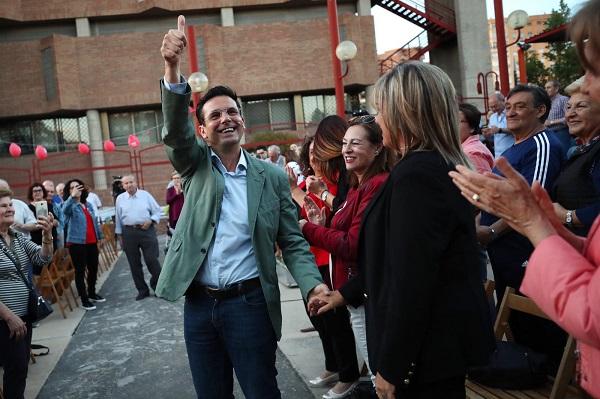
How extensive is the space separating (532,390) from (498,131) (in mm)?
4030

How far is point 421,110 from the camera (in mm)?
1979

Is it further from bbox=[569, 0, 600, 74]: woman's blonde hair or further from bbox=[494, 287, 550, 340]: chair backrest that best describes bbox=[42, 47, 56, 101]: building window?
bbox=[569, 0, 600, 74]: woman's blonde hair

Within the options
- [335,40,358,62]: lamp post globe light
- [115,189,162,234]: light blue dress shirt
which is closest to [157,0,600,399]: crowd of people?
[115,189,162,234]: light blue dress shirt

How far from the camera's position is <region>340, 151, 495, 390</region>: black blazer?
5.86 feet

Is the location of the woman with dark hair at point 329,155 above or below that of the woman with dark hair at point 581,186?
above

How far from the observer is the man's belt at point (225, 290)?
8.44 ft

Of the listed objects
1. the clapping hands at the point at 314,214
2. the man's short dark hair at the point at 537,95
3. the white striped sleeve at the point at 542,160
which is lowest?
the clapping hands at the point at 314,214

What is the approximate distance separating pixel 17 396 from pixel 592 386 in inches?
142

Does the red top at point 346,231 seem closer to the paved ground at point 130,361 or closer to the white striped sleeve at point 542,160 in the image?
the white striped sleeve at point 542,160

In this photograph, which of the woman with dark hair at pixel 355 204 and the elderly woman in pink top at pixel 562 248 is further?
the woman with dark hair at pixel 355 204

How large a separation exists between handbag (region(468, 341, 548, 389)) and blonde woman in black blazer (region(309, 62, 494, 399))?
0.94m

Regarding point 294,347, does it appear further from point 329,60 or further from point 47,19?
point 47,19

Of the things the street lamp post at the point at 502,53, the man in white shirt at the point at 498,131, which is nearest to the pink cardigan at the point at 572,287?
the man in white shirt at the point at 498,131

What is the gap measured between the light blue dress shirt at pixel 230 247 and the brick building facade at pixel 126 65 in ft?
83.5
